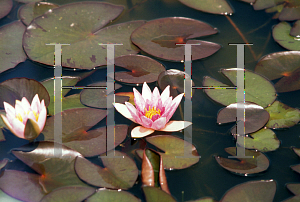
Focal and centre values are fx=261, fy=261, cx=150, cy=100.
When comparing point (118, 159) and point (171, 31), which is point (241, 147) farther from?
point (171, 31)

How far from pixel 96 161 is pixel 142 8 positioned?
166cm

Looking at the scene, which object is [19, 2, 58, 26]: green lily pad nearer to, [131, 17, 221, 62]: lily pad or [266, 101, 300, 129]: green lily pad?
[131, 17, 221, 62]: lily pad

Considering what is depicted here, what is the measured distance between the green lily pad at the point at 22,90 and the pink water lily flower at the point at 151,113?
20.9 inches

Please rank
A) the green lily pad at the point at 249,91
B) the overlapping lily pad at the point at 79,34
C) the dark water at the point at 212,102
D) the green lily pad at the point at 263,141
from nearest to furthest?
the dark water at the point at 212,102 < the green lily pad at the point at 263,141 < the green lily pad at the point at 249,91 < the overlapping lily pad at the point at 79,34

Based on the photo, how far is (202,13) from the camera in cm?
252

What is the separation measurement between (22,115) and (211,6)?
196 cm

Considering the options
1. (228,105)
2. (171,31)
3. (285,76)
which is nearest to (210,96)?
(228,105)

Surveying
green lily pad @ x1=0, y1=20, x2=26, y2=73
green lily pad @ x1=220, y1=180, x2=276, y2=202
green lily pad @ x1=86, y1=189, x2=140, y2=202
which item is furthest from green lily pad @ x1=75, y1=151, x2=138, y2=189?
green lily pad @ x1=0, y1=20, x2=26, y2=73

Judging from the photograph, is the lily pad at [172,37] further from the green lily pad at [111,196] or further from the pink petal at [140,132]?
the green lily pad at [111,196]

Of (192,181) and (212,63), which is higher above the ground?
(212,63)

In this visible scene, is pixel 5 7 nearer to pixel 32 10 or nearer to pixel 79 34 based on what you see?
pixel 32 10

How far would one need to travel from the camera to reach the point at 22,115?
154cm

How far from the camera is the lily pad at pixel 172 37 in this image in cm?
216

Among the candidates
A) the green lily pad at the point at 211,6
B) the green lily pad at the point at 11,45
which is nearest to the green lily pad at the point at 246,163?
the green lily pad at the point at 211,6
